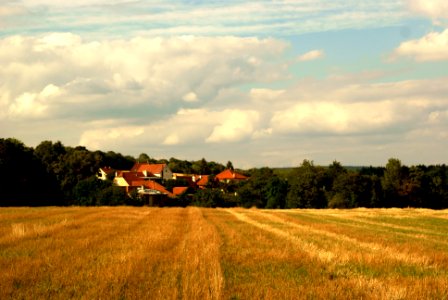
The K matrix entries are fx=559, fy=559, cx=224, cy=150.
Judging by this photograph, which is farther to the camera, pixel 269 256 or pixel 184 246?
pixel 184 246

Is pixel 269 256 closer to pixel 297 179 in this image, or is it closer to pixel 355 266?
pixel 355 266

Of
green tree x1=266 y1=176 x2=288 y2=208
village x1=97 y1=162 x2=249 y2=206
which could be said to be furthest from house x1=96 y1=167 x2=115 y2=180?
green tree x1=266 y1=176 x2=288 y2=208

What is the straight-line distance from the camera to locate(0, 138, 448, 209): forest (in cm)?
9288

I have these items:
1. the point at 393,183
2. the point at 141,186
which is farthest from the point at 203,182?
the point at 393,183

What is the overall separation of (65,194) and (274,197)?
45665mm

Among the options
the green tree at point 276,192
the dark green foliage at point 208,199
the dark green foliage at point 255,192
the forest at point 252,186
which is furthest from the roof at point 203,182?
the dark green foliage at point 208,199

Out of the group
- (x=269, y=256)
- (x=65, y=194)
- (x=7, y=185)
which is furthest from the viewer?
(x=65, y=194)

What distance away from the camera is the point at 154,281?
13773 millimetres

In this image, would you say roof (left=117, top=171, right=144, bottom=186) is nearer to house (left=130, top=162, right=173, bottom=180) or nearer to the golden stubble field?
house (left=130, top=162, right=173, bottom=180)

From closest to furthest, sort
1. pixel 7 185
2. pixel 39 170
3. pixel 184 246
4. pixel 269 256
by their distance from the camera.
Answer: pixel 269 256 < pixel 184 246 < pixel 7 185 < pixel 39 170

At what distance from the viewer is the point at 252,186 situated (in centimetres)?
12756

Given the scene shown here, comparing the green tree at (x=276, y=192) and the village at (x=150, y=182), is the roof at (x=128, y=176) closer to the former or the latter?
the village at (x=150, y=182)

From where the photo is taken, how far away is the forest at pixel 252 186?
9288 centimetres

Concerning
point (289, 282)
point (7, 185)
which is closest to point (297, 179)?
point (7, 185)
